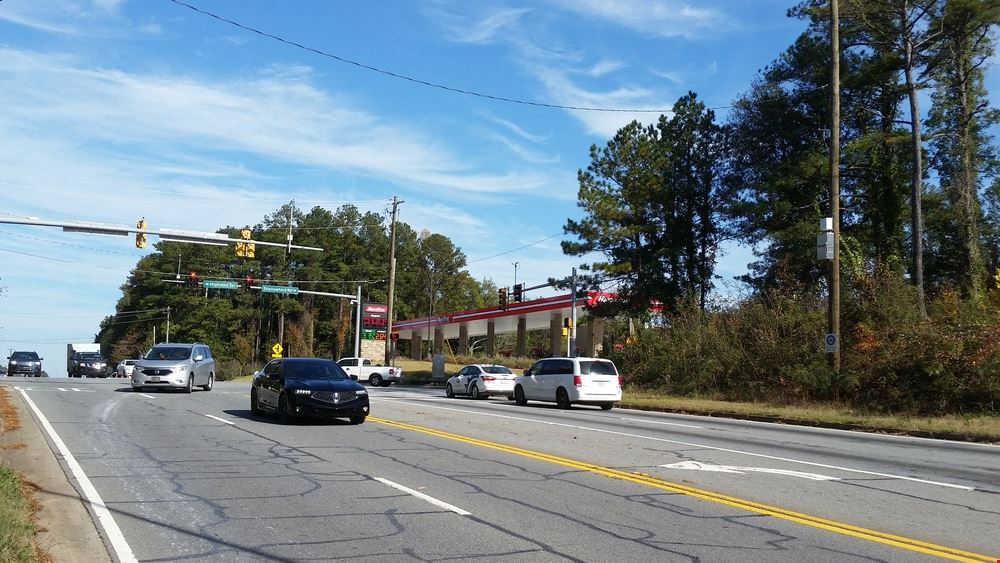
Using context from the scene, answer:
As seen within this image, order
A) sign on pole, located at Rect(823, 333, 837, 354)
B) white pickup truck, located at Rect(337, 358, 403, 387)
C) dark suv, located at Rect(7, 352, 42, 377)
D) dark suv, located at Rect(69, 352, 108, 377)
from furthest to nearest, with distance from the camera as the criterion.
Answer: dark suv, located at Rect(69, 352, 108, 377), dark suv, located at Rect(7, 352, 42, 377), white pickup truck, located at Rect(337, 358, 403, 387), sign on pole, located at Rect(823, 333, 837, 354)

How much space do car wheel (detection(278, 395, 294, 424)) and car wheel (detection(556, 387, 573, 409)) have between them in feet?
37.2

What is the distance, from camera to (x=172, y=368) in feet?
94.8

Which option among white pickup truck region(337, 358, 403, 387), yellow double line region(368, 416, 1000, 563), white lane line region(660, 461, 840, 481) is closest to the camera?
yellow double line region(368, 416, 1000, 563)

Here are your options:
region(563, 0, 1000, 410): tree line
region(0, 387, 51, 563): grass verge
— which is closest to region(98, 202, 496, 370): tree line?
region(563, 0, 1000, 410): tree line

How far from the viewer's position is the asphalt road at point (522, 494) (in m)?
7.33

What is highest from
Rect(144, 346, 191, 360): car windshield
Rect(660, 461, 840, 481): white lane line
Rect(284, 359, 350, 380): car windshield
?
Rect(144, 346, 191, 360): car windshield

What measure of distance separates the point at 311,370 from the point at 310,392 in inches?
61.5

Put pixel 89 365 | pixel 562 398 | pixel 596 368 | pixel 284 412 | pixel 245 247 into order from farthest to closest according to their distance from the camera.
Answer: pixel 89 365
pixel 245 247
pixel 562 398
pixel 596 368
pixel 284 412

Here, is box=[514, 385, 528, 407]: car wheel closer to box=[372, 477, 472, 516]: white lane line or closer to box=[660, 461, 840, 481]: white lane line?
box=[660, 461, 840, 481]: white lane line

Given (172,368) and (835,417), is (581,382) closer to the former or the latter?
(835,417)

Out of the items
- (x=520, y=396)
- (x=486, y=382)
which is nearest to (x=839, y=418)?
(x=520, y=396)

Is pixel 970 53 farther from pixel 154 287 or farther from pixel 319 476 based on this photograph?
pixel 154 287


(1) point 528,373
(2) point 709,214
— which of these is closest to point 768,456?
(1) point 528,373

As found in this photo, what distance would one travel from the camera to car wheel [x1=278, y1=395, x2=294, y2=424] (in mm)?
17422
